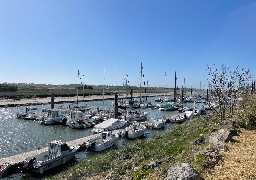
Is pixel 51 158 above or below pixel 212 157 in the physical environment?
below

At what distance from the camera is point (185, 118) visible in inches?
2744

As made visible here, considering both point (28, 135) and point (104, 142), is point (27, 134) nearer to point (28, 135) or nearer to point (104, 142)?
point (28, 135)

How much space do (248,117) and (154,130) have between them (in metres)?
36.1

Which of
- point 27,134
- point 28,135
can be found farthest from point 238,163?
point 27,134

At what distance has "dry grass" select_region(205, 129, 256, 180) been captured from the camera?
11617 millimetres

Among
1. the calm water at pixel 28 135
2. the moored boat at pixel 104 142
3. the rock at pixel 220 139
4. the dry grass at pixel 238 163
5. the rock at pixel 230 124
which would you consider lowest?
the calm water at pixel 28 135

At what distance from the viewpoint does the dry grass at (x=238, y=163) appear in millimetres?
11617

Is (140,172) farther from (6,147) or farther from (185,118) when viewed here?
(185,118)

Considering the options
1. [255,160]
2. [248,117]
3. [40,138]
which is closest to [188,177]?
[255,160]

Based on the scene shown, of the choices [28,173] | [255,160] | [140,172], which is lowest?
[28,173]

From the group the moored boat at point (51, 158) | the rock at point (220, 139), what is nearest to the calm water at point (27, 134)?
the moored boat at point (51, 158)

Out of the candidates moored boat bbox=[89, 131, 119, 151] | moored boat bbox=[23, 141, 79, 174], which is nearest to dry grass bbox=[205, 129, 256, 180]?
moored boat bbox=[23, 141, 79, 174]

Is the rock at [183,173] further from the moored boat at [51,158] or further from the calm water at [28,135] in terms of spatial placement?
the calm water at [28,135]

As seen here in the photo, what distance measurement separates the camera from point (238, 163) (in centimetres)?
1280
